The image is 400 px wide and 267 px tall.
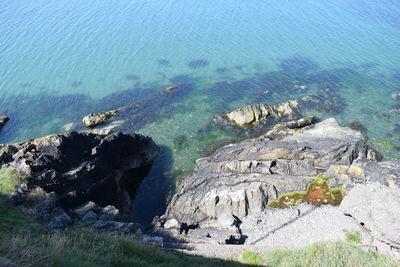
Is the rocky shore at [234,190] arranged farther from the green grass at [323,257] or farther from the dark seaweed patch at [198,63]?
the dark seaweed patch at [198,63]

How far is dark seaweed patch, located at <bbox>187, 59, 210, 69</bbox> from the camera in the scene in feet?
201

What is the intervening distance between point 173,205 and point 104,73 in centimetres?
3492

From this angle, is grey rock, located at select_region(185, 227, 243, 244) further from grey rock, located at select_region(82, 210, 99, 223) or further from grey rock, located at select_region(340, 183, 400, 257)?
grey rock, located at select_region(340, 183, 400, 257)

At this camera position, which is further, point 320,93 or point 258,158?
point 320,93

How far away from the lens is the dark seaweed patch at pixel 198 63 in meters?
61.3

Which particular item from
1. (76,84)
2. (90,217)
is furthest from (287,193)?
(76,84)

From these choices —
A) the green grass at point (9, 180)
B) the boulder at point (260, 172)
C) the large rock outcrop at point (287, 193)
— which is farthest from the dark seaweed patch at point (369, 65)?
the green grass at point (9, 180)

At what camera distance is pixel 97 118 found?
48.1 metres

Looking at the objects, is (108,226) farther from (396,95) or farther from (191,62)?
(396,95)

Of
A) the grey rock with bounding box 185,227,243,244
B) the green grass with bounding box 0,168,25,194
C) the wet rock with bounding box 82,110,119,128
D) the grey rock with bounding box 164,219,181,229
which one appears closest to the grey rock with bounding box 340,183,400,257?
the grey rock with bounding box 185,227,243,244

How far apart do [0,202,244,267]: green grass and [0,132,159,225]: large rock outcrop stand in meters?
4.47

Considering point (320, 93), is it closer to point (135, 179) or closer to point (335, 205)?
point (335, 205)

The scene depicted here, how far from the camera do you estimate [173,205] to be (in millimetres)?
33969

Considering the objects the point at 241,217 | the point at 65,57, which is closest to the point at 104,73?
the point at 65,57
